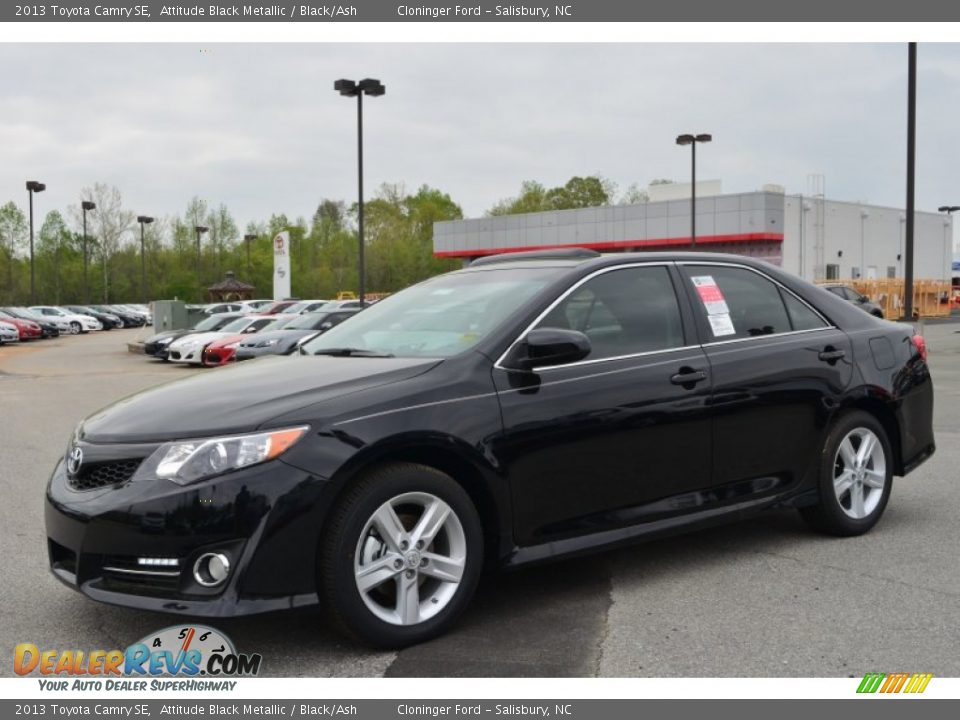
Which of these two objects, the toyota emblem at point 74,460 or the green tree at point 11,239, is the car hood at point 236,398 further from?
the green tree at point 11,239

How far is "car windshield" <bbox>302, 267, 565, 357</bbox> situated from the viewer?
15.5 ft

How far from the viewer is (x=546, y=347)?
14.5 feet

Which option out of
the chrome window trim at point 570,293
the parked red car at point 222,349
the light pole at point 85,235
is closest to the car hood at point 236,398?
the chrome window trim at point 570,293

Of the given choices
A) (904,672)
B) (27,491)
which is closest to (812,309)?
(904,672)

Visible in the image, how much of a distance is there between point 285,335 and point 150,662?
1964 centimetres

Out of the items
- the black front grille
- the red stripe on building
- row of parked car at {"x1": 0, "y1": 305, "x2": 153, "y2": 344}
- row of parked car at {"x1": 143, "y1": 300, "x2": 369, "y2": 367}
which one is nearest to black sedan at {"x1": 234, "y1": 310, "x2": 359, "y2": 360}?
row of parked car at {"x1": 143, "y1": 300, "x2": 369, "y2": 367}

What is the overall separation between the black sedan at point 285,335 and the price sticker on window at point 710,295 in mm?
16895

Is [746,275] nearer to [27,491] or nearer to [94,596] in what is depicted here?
[94,596]

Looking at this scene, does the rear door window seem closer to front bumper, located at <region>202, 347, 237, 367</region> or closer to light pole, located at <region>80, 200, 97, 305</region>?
front bumper, located at <region>202, 347, 237, 367</region>

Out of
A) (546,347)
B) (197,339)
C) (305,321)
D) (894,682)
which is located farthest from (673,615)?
(197,339)

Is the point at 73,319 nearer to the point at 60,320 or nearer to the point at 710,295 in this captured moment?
the point at 60,320

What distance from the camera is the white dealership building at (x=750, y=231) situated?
50.9 meters

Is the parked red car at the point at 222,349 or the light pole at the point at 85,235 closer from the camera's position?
the parked red car at the point at 222,349

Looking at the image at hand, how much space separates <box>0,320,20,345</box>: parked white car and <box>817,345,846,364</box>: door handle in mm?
42661
